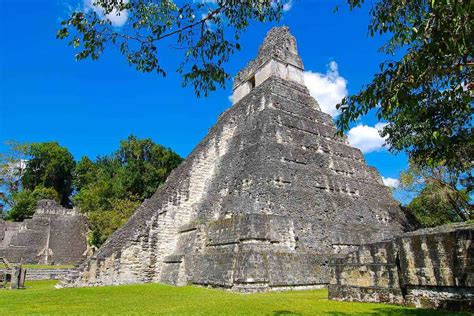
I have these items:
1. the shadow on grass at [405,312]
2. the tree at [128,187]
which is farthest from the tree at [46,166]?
the shadow on grass at [405,312]

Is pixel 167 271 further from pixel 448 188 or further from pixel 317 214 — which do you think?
pixel 448 188

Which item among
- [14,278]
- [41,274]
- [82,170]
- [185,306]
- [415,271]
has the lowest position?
[185,306]

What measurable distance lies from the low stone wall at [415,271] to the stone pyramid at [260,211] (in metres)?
2.94

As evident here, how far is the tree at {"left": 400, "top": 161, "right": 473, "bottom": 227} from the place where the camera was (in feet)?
62.6

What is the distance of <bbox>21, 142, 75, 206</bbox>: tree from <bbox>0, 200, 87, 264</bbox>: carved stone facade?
12106mm

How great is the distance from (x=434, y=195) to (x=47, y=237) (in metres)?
33.3

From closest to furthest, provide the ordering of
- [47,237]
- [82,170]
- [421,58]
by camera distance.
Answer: [421,58] → [47,237] → [82,170]

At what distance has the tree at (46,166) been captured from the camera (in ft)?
156

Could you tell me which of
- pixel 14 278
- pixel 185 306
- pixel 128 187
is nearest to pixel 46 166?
pixel 128 187

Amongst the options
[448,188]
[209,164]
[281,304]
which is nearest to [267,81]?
[209,164]

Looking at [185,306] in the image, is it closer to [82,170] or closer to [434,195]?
[434,195]

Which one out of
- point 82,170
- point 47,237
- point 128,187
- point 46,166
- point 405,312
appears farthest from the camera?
point 82,170

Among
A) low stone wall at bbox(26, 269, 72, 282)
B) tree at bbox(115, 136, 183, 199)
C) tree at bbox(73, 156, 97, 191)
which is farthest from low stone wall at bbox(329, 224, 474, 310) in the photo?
tree at bbox(73, 156, 97, 191)

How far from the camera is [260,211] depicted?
11852 millimetres
